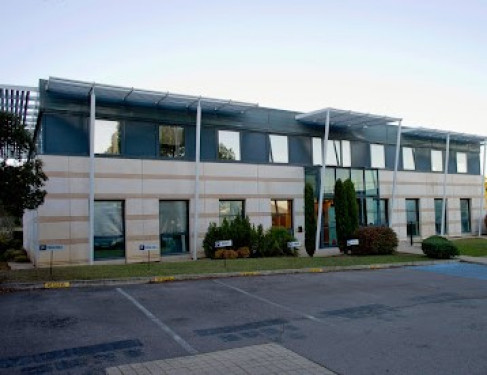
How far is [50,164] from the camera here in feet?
54.4

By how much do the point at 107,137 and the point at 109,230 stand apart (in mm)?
3809

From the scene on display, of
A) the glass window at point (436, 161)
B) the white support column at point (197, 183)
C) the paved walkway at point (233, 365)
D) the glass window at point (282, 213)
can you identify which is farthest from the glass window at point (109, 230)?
the glass window at point (436, 161)

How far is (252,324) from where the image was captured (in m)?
7.96

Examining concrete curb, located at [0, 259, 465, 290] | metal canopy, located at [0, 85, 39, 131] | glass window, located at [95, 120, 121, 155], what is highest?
metal canopy, located at [0, 85, 39, 131]

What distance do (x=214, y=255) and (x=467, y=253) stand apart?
11.7 m

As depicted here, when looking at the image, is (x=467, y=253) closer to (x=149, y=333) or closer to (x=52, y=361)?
(x=149, y=333)

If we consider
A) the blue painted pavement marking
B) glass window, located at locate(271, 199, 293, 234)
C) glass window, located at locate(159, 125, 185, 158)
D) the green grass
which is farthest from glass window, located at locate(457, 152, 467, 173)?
glass window, located at locate(159, 125, 185, 158)

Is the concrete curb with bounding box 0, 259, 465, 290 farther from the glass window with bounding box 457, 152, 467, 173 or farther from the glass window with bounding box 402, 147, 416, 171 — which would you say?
the glass window with bounding box 457, 152, 467, 173

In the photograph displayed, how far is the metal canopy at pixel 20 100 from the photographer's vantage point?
1609cm

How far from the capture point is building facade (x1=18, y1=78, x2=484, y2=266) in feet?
55.3

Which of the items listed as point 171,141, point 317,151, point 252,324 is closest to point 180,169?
point 171,141

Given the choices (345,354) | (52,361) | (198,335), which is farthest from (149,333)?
(345,354)

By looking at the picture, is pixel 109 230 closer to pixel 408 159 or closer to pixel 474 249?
pixel 474 249

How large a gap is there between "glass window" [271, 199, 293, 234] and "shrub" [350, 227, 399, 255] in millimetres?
Answer: 3720
